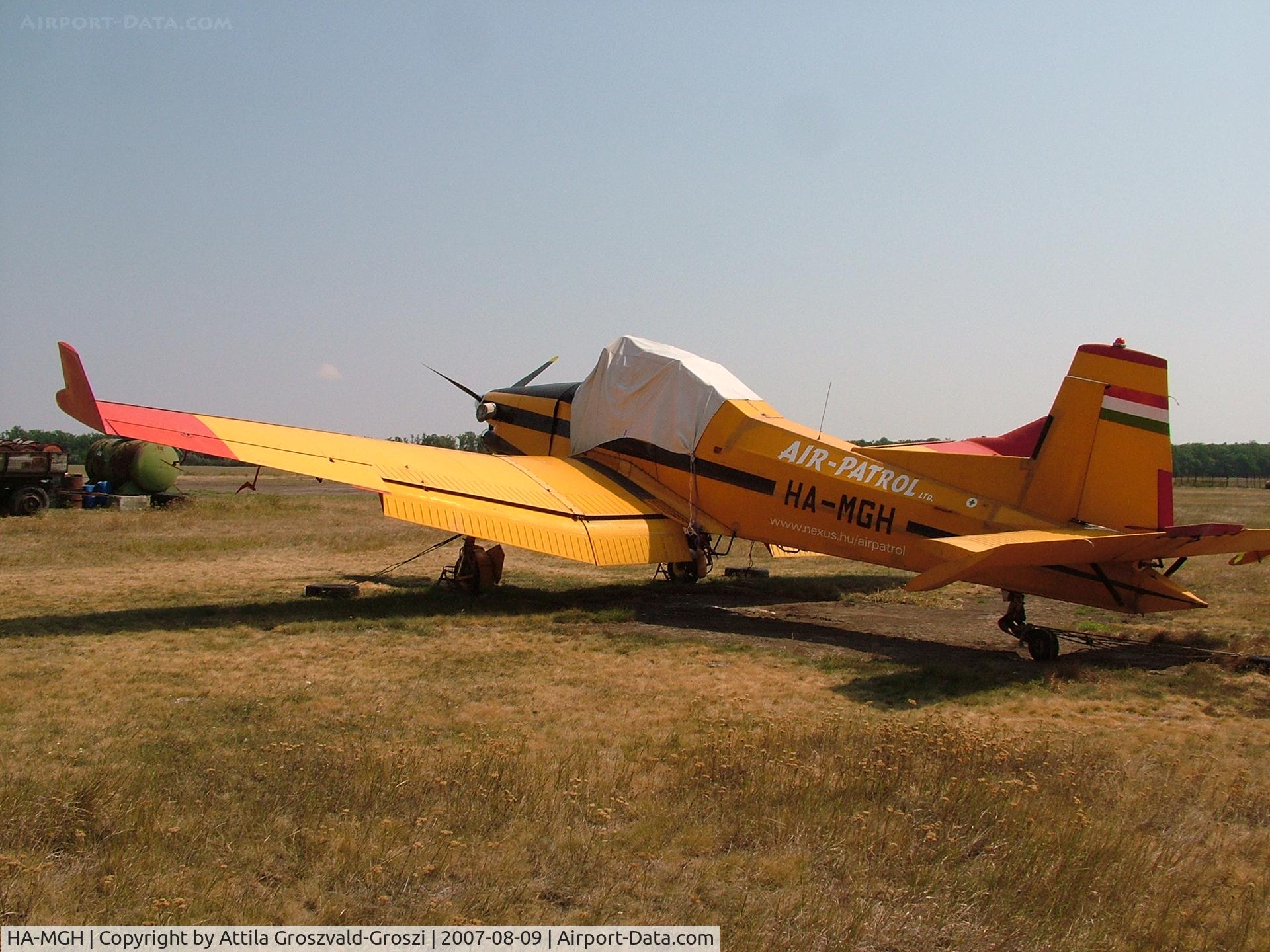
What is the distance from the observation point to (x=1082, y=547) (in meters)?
8.97

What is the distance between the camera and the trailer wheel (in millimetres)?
25031

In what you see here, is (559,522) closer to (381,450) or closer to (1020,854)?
(381,450)

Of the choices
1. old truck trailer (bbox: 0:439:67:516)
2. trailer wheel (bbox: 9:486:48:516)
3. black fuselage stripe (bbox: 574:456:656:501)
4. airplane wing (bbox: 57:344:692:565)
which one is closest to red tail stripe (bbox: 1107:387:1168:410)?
airplane wing (bbox: 57:344:692:565)

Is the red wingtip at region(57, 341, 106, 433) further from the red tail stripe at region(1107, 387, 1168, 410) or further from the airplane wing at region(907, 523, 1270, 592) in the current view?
the red tail stripe at region(1107, 387, 1168, 410)

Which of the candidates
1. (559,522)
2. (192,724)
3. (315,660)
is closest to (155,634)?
(315,660)

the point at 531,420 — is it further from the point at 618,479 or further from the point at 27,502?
the point at 27,502

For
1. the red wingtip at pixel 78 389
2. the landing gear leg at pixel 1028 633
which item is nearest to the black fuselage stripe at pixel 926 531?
the landing gear leg at pixel 1028 633

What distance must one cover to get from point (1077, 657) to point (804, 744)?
16.6 feet

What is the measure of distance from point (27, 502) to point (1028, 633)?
25.3 meters

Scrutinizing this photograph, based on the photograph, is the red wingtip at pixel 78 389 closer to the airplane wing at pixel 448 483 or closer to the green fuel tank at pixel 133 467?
the airplane wing at pixel 448 483

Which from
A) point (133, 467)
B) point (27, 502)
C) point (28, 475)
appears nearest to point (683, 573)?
point (27, 502)

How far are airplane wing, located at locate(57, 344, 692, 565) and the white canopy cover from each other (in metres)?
1.01

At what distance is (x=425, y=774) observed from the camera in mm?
5785

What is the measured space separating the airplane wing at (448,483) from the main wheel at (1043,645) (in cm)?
529
